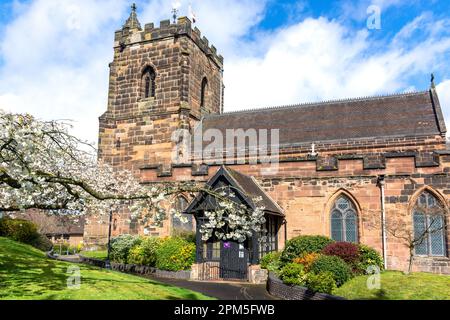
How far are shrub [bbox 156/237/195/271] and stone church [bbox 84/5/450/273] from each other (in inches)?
54.4

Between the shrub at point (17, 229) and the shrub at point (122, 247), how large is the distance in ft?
19.6

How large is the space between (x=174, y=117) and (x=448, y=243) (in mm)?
19615

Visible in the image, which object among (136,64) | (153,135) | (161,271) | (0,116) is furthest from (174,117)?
(0,116)

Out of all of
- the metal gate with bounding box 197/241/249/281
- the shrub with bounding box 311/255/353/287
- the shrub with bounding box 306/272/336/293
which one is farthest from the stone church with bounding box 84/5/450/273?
the shrub with bounding box 306/272/336/293

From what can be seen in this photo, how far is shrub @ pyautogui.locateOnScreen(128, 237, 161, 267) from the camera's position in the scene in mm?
21156

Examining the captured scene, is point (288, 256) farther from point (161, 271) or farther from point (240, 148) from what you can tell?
point (240, 148)

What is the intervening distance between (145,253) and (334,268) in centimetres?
1023

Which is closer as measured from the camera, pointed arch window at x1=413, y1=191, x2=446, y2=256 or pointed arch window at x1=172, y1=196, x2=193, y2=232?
pointed arch window at x1=413, y1=191, x2=446, y2=256

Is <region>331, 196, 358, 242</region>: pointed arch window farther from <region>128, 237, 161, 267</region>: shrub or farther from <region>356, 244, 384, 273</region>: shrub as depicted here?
<region>128, 237, 161, 267</region>: shrub

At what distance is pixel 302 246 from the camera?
18.4m

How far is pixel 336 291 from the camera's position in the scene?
46.1 ft

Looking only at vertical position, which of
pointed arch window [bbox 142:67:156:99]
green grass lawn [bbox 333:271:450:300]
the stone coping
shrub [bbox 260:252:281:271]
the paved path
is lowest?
the paved path

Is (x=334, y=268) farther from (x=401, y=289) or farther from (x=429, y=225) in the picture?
(x=429, y=225)

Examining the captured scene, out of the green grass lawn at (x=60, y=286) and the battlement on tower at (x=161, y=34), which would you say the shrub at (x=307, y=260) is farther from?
the battlement on tower at (x=161, y=34)
